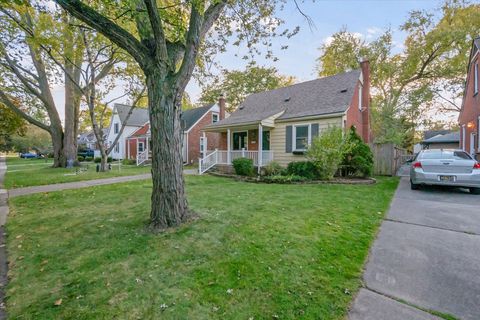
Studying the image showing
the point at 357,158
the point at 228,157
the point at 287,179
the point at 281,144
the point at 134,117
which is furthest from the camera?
the point at 134,117

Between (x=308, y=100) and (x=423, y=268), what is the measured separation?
11766 millimetres

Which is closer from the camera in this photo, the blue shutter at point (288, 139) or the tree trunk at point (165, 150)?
the tree trunk at point (165, 150)

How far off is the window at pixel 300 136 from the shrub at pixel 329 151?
2.36m

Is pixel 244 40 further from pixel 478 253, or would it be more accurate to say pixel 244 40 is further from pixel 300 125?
→ pixel 300 125

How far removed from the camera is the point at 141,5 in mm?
4191

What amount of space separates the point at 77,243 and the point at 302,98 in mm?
13235

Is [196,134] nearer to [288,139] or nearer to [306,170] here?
[288,139]

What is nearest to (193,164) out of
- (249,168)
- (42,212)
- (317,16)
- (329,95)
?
(249,168)

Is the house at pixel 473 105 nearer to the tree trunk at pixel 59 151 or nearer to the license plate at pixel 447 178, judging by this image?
the license plate at pixel 447 178

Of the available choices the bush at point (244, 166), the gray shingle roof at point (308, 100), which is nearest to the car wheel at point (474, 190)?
the gray shingle roof at point (308, 100)

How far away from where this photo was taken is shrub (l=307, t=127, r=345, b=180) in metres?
9.25

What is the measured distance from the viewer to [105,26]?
3.65 meters

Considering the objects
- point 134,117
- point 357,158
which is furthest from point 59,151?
point 357,158

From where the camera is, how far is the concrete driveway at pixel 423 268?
2146 millimetres
